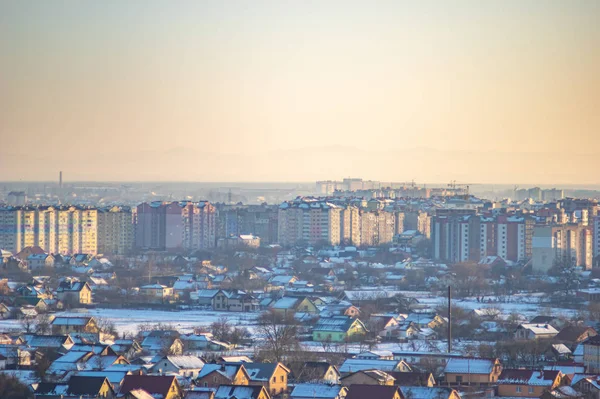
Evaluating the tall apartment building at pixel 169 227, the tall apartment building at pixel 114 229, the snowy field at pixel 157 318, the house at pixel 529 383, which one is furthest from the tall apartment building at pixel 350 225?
the house at pixel 529 383

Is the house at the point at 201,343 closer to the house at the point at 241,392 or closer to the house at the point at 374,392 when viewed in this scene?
the house at the point at 241,392

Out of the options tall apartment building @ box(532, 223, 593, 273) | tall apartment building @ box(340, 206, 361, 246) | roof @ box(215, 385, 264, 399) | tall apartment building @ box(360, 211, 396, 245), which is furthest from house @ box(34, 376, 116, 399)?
tall apartment building @ box(360, 211, 396, 245)

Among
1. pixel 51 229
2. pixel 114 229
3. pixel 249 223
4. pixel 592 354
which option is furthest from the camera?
pixel 249 223

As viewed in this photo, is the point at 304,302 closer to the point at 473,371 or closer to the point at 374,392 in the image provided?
the point at 473,371

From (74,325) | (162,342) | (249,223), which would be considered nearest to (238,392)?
(162,342)

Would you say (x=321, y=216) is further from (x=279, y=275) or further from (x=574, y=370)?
(x=574, y=370)

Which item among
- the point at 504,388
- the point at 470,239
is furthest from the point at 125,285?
the point at 504,388
